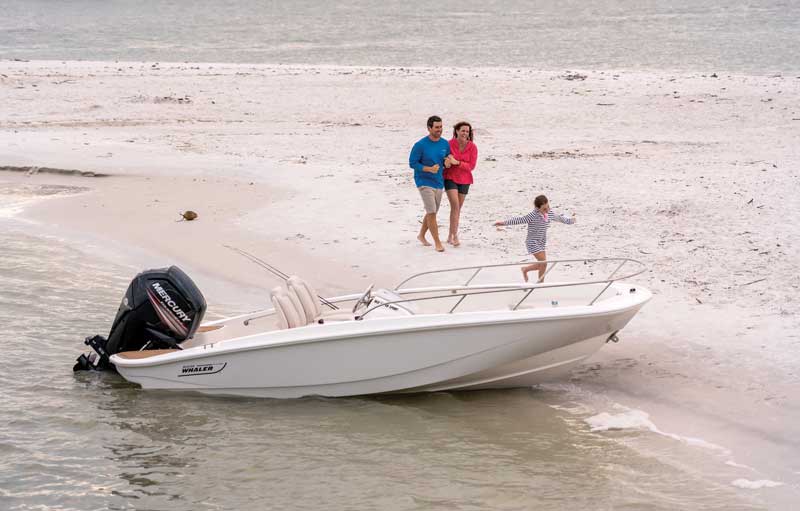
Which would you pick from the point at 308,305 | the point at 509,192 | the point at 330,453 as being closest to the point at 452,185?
the point at 509,192

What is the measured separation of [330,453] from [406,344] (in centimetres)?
103

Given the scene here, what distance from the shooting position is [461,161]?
1134 cm

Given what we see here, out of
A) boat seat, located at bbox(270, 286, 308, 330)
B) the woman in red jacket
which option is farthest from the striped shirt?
boat seat, located at bbox(270, 286, 308, 330)

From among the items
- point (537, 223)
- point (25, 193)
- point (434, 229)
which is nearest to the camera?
point (537, 223)

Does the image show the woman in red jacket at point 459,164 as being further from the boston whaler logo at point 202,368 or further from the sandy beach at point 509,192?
the boston whaler logo at point 202,368

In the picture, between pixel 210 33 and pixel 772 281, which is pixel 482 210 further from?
pixel 210 33

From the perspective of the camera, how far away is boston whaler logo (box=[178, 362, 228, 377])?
27.1 ft

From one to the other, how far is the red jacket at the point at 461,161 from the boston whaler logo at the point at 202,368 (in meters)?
4.19

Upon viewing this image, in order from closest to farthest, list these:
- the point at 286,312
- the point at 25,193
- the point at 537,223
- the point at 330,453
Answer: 1. the point at 330,453
2. the point at 286,312
3. the point at 537,223
4. the point at 25,193

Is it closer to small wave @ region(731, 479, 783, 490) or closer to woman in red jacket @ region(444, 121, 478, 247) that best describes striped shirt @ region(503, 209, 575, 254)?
woman in red jacket @ region(444, 121, 478, 247)

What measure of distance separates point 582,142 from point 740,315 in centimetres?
959

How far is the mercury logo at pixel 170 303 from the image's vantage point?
842cm

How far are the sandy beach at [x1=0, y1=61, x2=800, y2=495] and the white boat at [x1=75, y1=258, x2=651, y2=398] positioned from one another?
0.83 meters

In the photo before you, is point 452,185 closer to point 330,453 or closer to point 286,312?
point 286,312
